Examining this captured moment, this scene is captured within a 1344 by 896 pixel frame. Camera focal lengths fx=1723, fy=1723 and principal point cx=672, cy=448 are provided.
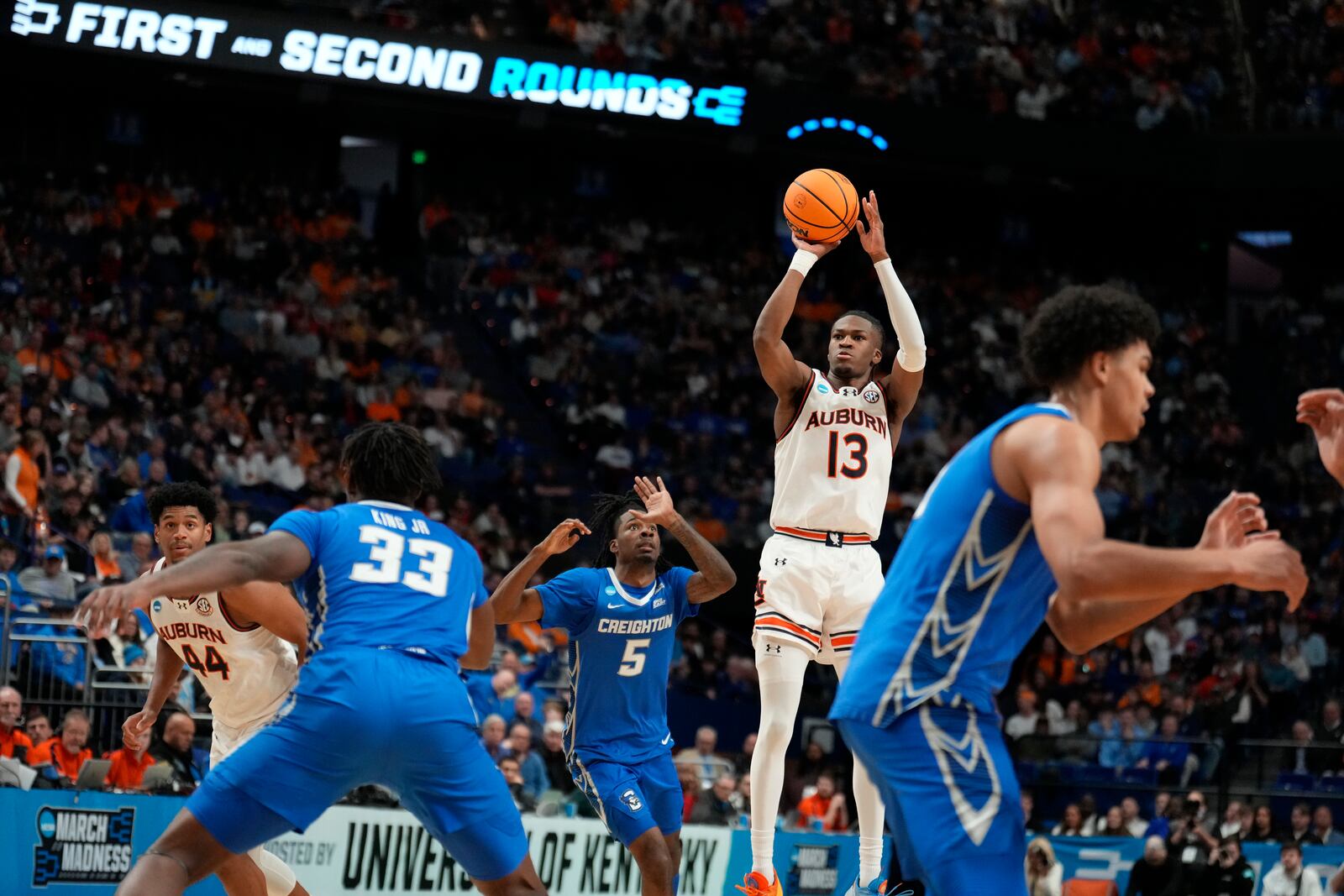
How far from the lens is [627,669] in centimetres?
939

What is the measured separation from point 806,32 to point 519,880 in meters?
24.2

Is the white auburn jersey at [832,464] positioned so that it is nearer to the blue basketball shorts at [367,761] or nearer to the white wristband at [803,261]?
the white wristband at [803,261]

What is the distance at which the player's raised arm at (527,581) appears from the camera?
881 cm

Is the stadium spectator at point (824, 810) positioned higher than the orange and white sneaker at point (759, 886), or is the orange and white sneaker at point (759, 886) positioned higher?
the orange and white sneaker at point (759, 886)

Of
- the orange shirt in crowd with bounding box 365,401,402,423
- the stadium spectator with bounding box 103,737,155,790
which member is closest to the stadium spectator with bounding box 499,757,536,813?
the stadium spectator with bounding box 103,737,155,790

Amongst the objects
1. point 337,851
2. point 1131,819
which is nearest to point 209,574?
point 337,851

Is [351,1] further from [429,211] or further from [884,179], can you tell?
[884,179]

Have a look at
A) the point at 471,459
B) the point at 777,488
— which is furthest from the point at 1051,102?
the point at 777,488

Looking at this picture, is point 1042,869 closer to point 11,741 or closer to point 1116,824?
point 1116,824

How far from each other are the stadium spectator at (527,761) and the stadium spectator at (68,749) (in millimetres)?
3620

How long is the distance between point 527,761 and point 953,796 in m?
10.9

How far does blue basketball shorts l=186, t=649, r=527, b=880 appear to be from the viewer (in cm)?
578

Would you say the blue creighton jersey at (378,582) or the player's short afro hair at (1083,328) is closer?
the player's short afro hair at (1083,328)

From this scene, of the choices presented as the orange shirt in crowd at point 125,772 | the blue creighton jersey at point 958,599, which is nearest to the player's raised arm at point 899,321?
the blue creighton jersey at point 958,599
